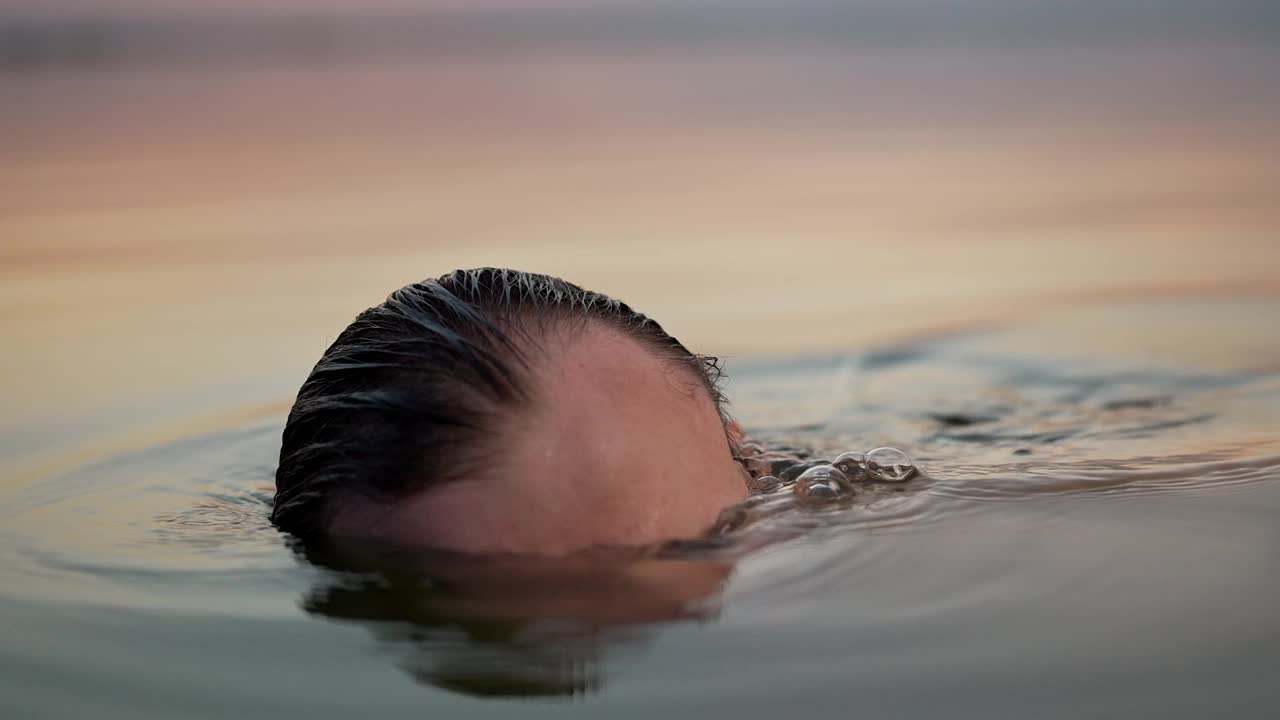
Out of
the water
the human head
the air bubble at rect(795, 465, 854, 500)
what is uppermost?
the human head

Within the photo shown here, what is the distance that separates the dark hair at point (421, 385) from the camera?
5.25 feet

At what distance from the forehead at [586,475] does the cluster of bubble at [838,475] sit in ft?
0.81

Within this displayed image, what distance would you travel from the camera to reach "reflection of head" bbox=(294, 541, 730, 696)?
1.32m

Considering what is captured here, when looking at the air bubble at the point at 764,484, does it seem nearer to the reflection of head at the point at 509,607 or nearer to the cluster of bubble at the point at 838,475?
the cluster of bubble at the point at 838,475

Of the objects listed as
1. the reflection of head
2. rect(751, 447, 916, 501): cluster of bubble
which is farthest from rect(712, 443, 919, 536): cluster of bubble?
the reflection of head

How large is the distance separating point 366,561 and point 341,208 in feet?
11.6

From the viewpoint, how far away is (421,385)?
1.64 metres

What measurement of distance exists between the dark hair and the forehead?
32mm

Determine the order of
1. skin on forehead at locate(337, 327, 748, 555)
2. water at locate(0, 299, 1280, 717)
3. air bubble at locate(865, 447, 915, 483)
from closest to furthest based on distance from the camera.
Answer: water at locate(0, 299, 1280, 717) → skin on forehead at locate(337, 327, 748, 555) → air bubble at locate(865, 447, 915, 483)

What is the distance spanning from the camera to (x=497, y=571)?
5.05 feet

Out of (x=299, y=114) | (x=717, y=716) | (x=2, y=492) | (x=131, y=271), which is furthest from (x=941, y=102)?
(x=717, y=716)

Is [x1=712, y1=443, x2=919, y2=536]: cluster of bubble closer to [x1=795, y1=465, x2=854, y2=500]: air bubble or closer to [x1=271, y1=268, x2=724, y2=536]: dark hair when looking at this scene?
[x1=795, y1=465, x2=854, y2=500]: air bubble

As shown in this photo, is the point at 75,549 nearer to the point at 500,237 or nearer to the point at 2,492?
the point at 2,492

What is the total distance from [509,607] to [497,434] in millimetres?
206
